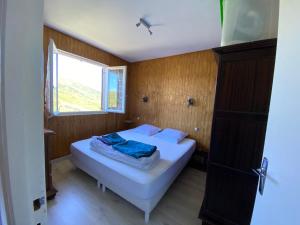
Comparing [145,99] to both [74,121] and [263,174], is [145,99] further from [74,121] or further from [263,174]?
[263,174]

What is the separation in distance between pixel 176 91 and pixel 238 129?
Result: 236 cm

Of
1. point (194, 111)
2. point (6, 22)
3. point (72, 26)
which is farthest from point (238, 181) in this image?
point (72, 26)

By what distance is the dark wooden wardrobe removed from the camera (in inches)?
45.5

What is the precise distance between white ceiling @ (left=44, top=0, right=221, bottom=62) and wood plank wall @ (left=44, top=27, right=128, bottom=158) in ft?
0.55

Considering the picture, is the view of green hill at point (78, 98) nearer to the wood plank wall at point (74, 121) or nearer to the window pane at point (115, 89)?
the window pane at point (115, 89)

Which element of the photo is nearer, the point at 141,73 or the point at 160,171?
Result: the point at 160,171

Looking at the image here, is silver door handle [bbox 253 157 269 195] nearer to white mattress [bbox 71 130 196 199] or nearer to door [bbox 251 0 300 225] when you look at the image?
door [bbox 251 0 300 225]

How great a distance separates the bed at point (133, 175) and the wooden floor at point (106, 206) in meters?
0.12

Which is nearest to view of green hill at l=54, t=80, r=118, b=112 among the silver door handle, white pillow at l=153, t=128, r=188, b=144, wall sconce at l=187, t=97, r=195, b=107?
white pillow at l=153, t=128, r=188, b=144

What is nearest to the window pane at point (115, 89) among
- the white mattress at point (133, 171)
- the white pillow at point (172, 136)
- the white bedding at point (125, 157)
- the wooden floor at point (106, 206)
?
the white pillow at point (172, 136)

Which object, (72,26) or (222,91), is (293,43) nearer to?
(222,91)

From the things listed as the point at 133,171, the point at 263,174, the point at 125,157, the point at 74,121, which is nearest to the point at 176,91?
the point at 125,157

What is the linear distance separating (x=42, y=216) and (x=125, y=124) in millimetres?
Answer: 3951

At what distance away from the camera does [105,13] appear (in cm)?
201
